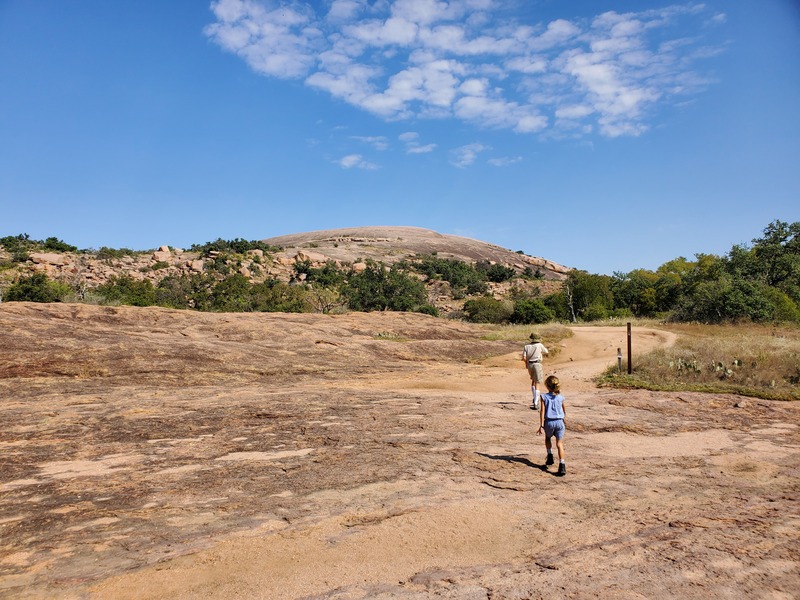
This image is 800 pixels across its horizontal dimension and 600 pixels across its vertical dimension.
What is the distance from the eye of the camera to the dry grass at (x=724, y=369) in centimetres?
1253

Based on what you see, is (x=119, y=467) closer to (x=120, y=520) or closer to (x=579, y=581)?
(x=120, y=520)

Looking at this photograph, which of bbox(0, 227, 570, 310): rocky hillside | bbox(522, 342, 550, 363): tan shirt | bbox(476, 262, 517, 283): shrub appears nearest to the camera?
bbox(522, 342, 550, 363): tan shirt

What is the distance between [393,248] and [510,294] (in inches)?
1215

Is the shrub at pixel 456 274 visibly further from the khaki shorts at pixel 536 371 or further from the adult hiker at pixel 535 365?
the khaki shorts at pixel 536 371

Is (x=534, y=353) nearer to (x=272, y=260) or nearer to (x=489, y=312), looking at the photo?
(x=489, y=312)

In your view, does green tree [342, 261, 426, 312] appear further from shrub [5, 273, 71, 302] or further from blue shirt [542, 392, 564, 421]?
blue shirt [542, 392, 564, 421]

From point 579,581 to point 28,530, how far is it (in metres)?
5.32

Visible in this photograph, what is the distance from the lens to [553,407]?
705 centimetres

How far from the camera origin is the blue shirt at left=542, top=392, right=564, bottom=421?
7007mm

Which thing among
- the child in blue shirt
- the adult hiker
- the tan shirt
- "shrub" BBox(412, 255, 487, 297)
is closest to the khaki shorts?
the adult hiker

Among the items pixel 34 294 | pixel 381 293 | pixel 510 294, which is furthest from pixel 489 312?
pixel 34 294

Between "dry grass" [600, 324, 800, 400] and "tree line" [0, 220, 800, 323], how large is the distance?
14.1 meters

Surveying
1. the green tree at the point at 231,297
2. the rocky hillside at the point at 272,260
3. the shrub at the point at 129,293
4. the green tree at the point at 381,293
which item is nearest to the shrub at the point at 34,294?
the shrub at the point at 129,293

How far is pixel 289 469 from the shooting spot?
689cm
